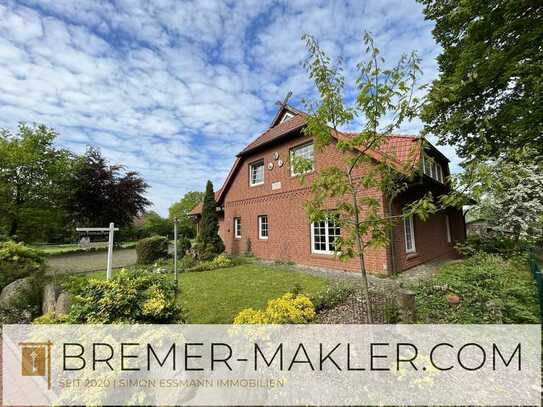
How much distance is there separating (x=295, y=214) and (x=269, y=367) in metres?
8.61

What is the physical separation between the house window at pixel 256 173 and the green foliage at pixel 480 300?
9.94m

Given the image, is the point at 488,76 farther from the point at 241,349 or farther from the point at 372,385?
the point at 241,349

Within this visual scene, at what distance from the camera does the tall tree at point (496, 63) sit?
870 cm

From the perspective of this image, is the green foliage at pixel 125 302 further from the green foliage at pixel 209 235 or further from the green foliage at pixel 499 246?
the green foliage at pixel 499 246

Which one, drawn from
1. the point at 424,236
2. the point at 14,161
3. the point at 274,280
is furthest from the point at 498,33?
the point at 14,161

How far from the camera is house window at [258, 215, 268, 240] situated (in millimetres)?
13164

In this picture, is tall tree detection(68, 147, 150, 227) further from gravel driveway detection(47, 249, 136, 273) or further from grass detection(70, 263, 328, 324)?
grass detection(70, 263, 328, 324)

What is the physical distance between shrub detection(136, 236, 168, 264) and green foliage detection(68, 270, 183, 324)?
35.2 feet

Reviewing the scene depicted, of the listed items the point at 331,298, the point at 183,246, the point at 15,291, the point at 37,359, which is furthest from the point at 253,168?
the point at 37,359

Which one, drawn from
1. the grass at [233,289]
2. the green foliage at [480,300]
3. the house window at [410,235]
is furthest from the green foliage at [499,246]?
the grass at [233,289]

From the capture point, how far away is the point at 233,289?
23.1 feet

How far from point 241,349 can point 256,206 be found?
1069 cm

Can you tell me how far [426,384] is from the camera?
8.48 feet

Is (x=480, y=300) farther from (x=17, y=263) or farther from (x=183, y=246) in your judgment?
(x=183, y=246)
